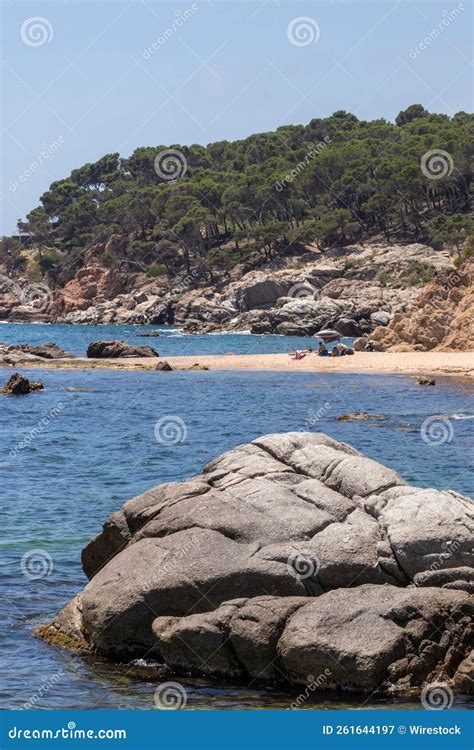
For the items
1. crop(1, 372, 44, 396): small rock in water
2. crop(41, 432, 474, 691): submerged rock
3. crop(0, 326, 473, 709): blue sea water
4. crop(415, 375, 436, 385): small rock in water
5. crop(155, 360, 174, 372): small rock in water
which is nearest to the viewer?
crop(41, 432, 474, 691): submerged rock

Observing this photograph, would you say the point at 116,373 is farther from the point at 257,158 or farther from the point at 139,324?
the point at 257,158

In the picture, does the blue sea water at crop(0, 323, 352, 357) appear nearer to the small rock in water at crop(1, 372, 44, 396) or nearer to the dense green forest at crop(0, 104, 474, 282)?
the small rock in water at crop(1, 372, 44, 396)

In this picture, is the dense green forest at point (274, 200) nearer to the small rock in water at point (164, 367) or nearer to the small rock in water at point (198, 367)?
the small rock in water at point (198, 367)

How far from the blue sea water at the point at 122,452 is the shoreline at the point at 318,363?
194 cm

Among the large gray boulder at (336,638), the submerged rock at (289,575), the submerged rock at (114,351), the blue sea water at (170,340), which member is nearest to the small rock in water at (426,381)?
the submerged rock at (114,351)

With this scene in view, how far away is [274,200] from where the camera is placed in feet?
444

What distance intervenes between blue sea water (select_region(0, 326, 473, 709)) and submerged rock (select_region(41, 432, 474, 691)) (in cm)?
45

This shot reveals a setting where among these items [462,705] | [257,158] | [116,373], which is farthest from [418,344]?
[257,158]

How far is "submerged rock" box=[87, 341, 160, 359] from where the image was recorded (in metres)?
64.2

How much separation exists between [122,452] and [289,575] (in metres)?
17.3

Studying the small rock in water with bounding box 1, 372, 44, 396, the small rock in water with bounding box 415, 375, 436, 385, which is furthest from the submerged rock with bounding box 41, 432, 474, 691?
the small rock in water with bounding box 1, 372, 44, 396

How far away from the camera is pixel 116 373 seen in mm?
56156

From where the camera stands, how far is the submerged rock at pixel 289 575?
12625 mm

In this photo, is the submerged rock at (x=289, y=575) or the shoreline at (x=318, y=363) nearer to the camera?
the submerged rock at (x=289, y=575)
